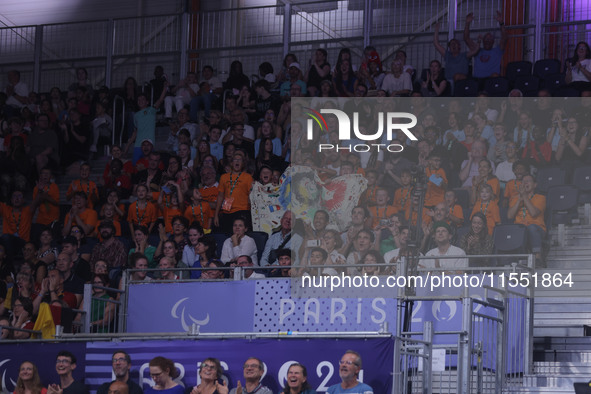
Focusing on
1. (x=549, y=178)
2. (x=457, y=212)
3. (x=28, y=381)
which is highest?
(x=549, y=178)

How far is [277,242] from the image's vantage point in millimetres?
12828

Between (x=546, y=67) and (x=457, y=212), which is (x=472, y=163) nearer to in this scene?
(x=457, y=212)

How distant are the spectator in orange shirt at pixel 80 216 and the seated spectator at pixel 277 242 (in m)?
2.94

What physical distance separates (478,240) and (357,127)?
3.94 meters

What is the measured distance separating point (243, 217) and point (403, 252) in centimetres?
243

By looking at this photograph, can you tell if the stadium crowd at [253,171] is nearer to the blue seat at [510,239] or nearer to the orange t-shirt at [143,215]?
the orange t-shirt at [143,215]

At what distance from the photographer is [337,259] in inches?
473

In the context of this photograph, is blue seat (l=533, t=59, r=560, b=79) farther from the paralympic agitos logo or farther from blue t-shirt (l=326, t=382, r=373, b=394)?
blue t-shirt (l=326, t=382, r=373, b=394)

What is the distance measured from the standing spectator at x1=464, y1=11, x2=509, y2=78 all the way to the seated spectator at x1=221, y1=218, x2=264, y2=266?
5.20 meters

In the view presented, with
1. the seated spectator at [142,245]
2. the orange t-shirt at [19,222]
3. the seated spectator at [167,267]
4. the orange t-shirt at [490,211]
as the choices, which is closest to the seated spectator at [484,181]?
the orange t-shirt at [490,211]

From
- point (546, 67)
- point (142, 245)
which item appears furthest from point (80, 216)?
point (546, 67)

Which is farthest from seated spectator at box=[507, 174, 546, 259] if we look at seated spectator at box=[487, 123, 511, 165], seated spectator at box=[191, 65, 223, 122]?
seated spectator at box=[191, 65, 223, 122]

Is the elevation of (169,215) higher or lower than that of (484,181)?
lower

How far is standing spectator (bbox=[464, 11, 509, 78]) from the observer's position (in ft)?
53.1
